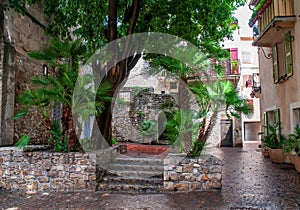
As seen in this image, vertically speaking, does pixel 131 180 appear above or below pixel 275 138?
below

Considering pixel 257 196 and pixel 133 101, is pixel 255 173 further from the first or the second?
Result: pixel 133 101

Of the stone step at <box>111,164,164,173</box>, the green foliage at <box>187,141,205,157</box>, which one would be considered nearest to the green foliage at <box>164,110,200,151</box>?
the green foliage at <box>187,141,205,157</box>

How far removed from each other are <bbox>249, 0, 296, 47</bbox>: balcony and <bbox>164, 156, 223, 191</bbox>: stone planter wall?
5.64 metres

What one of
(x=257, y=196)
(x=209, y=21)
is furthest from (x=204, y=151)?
(x=209, y=21)

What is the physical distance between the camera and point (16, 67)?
834 centimetres

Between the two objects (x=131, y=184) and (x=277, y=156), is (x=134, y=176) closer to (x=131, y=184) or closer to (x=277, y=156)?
(x=131, y=184)

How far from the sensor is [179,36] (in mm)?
9312

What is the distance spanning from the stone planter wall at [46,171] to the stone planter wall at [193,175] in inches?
68.1

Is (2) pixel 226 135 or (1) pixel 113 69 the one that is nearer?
(1) pixel 113 69

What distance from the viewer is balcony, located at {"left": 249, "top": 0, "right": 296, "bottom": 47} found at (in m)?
9.11

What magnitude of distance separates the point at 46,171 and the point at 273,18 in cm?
824

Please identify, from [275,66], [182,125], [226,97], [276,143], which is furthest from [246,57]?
[182,125]

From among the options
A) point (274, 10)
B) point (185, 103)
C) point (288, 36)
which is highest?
point (274, 10)

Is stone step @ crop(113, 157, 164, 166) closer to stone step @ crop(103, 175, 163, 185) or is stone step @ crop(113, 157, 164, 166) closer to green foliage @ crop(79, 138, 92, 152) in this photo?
stone step @ crop(103, 175, 163, 185)
